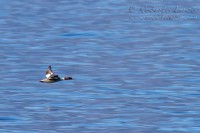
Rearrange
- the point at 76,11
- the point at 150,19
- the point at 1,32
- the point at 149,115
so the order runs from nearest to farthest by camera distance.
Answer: the point at 149,115 → the point at 1,32 → the point at 150,19 → the point at 76,11

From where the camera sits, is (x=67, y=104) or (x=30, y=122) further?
(x=67, y=104)

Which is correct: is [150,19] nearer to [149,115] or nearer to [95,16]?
[95,16]

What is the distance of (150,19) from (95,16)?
3772mm

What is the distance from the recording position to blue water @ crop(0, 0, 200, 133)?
25.5 m

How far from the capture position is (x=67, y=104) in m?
27.6

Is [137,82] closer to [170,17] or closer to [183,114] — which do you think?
[183,114]

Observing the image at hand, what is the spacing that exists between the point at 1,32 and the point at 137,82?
14865 millimetres

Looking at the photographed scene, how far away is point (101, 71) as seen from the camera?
33.4 metres

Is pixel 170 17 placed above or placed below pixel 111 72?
above

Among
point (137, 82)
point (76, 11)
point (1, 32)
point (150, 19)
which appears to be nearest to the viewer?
point (137, 82)

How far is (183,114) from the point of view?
26.2 m

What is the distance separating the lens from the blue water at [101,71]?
2548 centimetres

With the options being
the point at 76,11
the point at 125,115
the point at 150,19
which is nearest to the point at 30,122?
the point at 125,115

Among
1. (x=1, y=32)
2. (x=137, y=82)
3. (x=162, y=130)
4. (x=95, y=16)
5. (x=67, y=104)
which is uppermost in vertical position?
(x=95, y=16)
